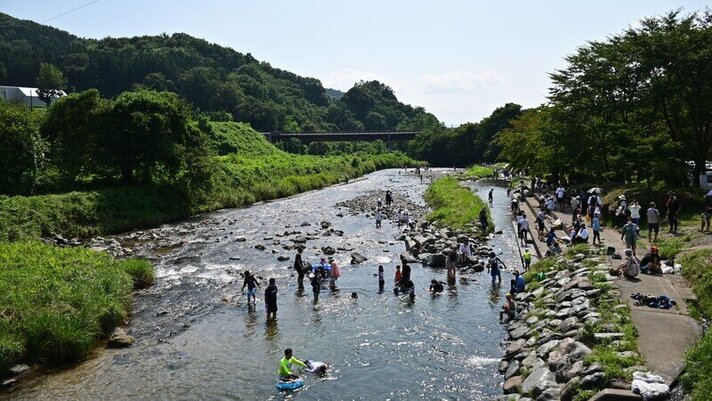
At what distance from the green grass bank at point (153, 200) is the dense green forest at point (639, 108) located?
106ft

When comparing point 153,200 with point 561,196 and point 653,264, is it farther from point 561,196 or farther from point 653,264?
point 653,264

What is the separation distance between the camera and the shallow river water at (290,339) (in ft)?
48.3

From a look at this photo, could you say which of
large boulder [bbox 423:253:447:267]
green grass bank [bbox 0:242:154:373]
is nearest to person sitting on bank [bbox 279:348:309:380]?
green grass bank [bbox 0:242:154:373]

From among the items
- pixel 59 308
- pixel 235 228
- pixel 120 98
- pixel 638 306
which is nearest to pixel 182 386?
pixel 59 308

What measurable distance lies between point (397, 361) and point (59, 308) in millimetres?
11258

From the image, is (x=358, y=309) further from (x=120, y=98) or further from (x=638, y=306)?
(x=120, y=98)

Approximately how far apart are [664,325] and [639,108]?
28662mm

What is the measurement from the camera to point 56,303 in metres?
17.6

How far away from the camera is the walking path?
11.9 m

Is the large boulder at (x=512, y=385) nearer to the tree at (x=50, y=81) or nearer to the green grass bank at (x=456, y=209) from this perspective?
the green grass bank at (x=456, y=209)

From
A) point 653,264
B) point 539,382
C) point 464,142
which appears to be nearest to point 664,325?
point 539,382

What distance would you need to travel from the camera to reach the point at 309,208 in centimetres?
5375

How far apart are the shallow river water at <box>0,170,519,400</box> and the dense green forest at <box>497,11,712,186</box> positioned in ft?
36.2

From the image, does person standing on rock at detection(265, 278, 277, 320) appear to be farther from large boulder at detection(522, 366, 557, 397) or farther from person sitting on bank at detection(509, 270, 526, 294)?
large boulder at detection(522, 366, 557, 397)
